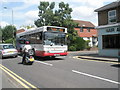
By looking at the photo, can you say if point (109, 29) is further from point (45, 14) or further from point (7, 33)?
point (7, 33)

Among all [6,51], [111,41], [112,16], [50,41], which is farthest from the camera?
[111,41]

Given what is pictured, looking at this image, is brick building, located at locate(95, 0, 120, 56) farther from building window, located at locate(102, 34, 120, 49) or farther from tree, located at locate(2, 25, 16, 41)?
tree, located at locate(2, 25, 16, 41)

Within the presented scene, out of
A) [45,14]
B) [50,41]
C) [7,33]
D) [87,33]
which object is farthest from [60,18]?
[7,33]

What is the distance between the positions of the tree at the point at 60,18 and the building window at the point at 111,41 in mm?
15032

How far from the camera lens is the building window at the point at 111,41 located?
A: 1997 centimetres

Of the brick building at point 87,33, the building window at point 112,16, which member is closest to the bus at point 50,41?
the building window at point 112,16

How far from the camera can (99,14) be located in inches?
874

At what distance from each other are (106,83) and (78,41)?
3073cm

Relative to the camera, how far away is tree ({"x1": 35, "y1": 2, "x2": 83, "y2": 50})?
120 feet

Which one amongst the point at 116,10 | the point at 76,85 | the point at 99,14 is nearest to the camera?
the point at 76,85

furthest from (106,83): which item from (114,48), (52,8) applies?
(52,8)

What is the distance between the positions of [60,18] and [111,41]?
1825 centimetres

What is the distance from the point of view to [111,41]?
2091cm

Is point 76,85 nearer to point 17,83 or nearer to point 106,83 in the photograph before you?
point 106,83
